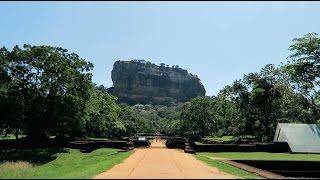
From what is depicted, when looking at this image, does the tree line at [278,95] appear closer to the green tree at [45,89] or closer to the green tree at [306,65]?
the green tree at [306,65]

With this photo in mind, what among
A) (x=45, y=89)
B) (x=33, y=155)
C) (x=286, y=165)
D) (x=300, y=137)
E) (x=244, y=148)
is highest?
(x=45, y=89)

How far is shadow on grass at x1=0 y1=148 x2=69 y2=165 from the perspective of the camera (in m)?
A: 38.7

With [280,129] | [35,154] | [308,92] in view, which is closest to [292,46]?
[308,92]

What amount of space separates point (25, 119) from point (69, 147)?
564cm

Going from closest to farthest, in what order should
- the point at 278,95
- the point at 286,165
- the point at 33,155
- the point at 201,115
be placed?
the point at 286,165
the point at 33,155
the point at 278,95
the point at 201,115

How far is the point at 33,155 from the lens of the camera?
135ft

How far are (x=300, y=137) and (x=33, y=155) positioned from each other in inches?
1029

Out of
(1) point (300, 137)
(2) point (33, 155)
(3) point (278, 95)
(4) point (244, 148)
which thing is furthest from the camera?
(3) point (278, 95)

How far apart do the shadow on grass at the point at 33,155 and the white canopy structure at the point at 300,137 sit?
72.8 ft

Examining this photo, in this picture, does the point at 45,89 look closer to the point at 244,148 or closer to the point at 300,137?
the point at 244,148

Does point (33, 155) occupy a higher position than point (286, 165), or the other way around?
point (33, 155)

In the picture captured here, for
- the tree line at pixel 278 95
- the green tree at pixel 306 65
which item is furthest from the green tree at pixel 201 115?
the green tree at pixel 306 65

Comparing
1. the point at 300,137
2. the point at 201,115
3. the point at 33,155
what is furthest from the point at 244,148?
the point at 201,115

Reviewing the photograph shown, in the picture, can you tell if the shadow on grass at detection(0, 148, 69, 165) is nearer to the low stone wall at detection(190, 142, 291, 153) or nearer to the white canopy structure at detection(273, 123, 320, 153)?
the low stone wall at detection(190, 142, 291, 153)
